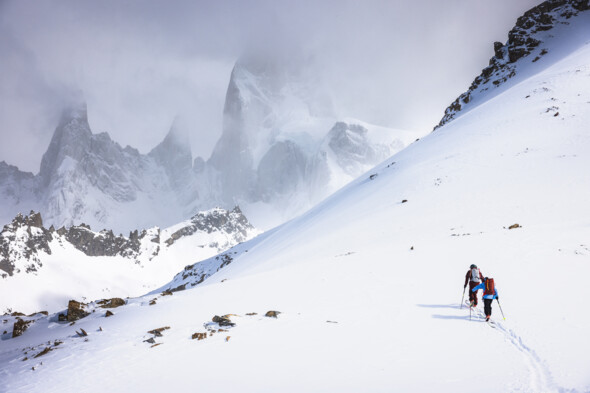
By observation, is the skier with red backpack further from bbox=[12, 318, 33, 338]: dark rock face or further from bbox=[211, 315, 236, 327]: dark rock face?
bbox=[12, 318, 33, 338]: dark rock face

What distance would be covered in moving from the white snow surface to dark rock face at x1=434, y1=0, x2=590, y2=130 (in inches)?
1762

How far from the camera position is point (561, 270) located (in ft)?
43.7

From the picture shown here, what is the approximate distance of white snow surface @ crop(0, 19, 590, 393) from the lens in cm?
768

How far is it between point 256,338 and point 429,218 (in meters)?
21.3

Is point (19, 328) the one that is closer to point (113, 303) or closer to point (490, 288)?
point (113, 303)

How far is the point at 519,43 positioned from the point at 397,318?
3631 inches

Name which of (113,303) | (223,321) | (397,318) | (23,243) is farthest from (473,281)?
(23,243)

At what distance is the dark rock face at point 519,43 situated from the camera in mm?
70000

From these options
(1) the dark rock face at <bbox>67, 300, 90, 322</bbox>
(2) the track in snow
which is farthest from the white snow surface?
(1) the dark rock face at <bbox>67, 300, 90, 322</bbox>

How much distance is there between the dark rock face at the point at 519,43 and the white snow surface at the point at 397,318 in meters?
44.7

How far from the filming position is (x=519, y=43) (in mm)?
74562

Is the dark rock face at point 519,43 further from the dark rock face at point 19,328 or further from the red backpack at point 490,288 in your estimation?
the dark rock face at point 19,328

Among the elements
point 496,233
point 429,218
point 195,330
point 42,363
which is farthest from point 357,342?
point 429,218

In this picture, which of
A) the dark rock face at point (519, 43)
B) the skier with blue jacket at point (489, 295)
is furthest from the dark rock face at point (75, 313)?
the dark rock face at point (519, 43)
